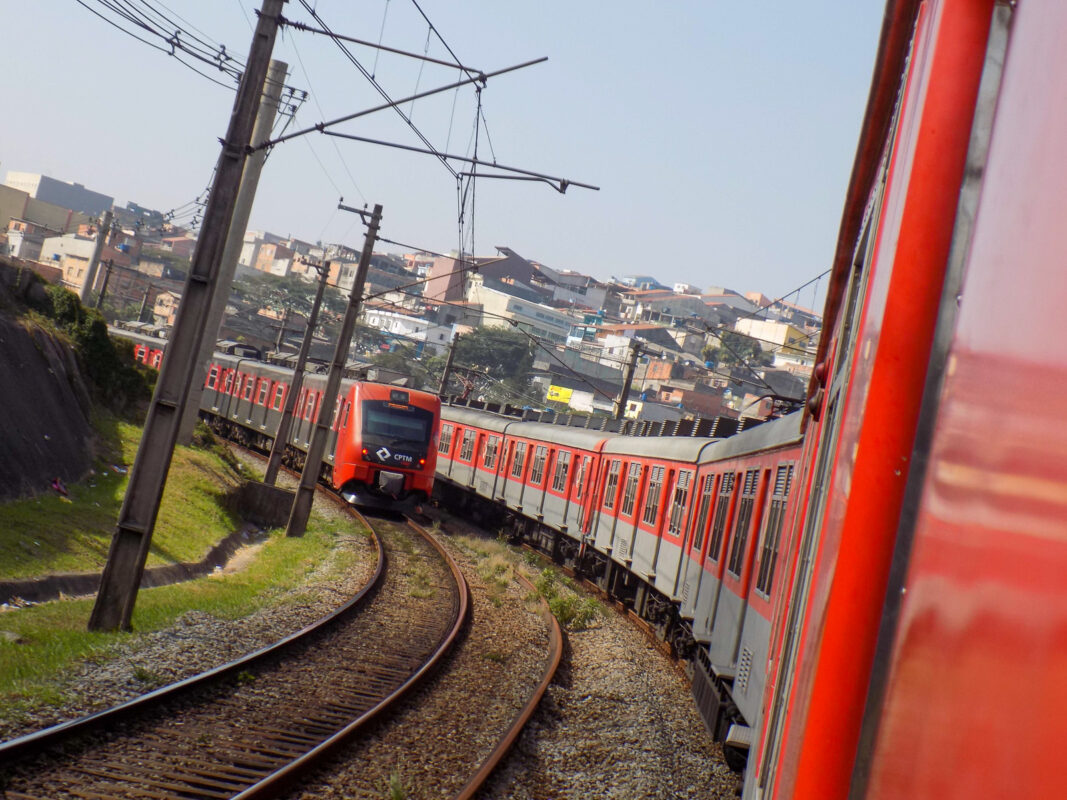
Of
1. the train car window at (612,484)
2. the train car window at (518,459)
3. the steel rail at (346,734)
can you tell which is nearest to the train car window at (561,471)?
the train car window at (518,459)

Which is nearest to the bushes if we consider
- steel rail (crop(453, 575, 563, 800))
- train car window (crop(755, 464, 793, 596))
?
steel rail (crop(453, 575, 563, 800))

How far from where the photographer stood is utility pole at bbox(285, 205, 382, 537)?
2053cm

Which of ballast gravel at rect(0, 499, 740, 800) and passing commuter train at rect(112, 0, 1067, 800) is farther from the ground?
passing commuter train at rect(112, 0, 1067, 800)

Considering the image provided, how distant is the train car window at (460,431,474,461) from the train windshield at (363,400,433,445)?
154 inches

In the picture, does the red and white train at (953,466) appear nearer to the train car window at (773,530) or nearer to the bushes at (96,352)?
the train car window at (773,530)

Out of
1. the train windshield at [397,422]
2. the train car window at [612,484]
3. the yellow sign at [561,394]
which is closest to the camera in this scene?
the train car window at [612,484]

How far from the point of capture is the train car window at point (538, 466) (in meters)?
24.5

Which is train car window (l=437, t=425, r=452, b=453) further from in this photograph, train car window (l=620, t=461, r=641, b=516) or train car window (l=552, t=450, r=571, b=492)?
train car window (l=620, t=461, r=641, b=516)

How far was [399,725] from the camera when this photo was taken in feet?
30.4

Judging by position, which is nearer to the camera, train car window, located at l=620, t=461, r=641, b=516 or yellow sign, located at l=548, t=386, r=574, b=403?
train car window, located at l=620, t=461, r=641, b=516

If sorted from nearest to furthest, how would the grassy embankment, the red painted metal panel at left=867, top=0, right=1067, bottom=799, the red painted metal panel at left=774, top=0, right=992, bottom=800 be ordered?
the red painted metal panel at left=867, top=0, right=1067, bottom=799 → the red painted metal panel at left=774, top=0, right=992, bottom=800 → the grassy embankment

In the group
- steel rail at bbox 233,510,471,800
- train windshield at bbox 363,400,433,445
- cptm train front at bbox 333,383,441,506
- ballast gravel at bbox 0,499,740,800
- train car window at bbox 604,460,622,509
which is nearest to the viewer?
steel rail at bbox 233,510,471,800

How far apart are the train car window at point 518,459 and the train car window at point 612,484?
18.7 ft

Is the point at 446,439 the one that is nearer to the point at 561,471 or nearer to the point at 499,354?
the point at 561,471
